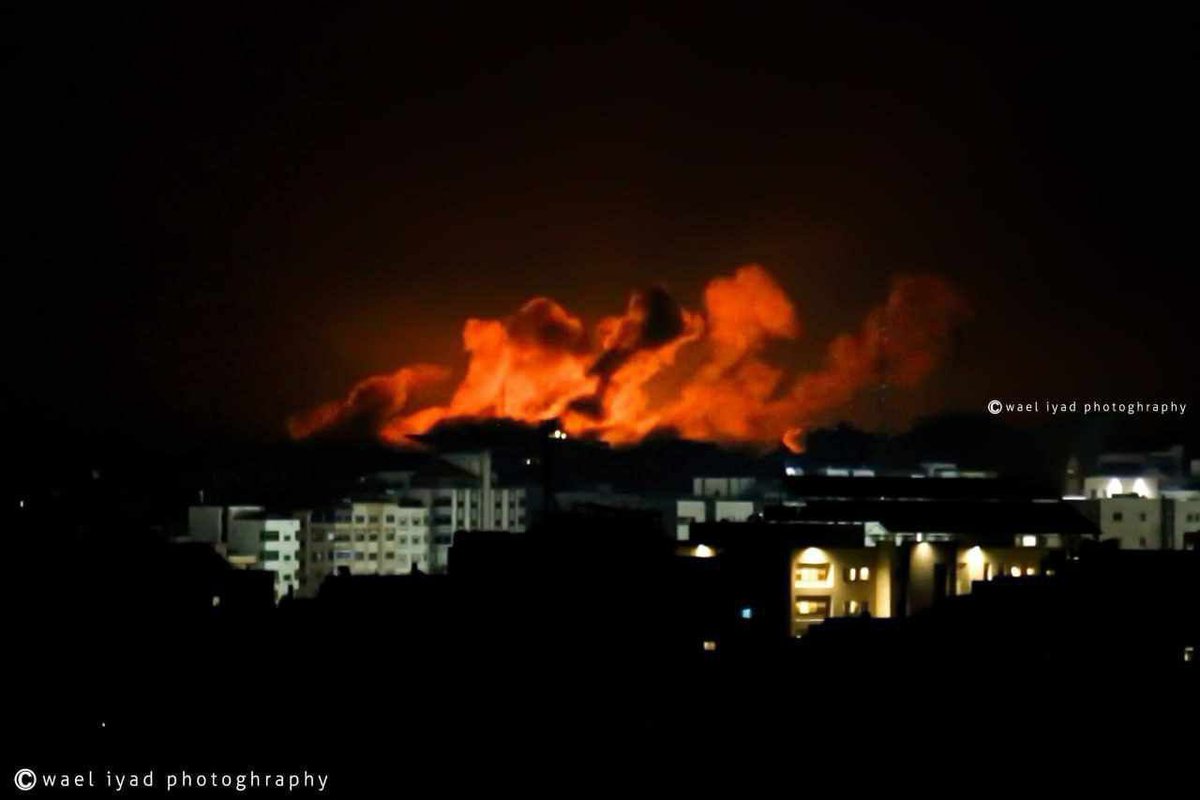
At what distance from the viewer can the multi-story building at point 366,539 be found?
18125mm

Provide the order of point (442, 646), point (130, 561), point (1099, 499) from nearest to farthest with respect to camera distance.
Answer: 1. point (442, 646)
2. point (130, 561)
3. point (1099, 499)

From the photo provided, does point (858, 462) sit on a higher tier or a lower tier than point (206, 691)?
higher

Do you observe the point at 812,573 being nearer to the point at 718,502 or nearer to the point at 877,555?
the point at 877,555

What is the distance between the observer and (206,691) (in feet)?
33.8

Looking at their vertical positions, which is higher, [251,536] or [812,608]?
[251,536]

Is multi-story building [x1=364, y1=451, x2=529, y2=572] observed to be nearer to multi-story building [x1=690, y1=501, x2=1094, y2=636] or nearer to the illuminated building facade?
the illuminated building facade

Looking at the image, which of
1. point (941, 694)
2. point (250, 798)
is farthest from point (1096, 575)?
point (250, 798)

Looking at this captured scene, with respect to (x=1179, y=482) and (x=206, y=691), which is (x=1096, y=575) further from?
(x=1179, y=482)

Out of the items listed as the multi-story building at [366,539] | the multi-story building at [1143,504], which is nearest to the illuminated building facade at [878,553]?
the multi-story building at [1143,504]

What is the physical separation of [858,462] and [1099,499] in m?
2.53

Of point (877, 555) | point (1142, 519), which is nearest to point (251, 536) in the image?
point (877, 555)

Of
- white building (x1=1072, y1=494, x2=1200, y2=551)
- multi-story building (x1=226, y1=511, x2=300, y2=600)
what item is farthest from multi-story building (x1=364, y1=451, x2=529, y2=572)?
white building (x1=1072, y1=494, x2=1200, y2=551)

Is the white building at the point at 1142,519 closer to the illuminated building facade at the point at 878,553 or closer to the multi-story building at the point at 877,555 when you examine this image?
the illuminated building facade at the point at 878,553

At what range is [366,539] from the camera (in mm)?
18609
